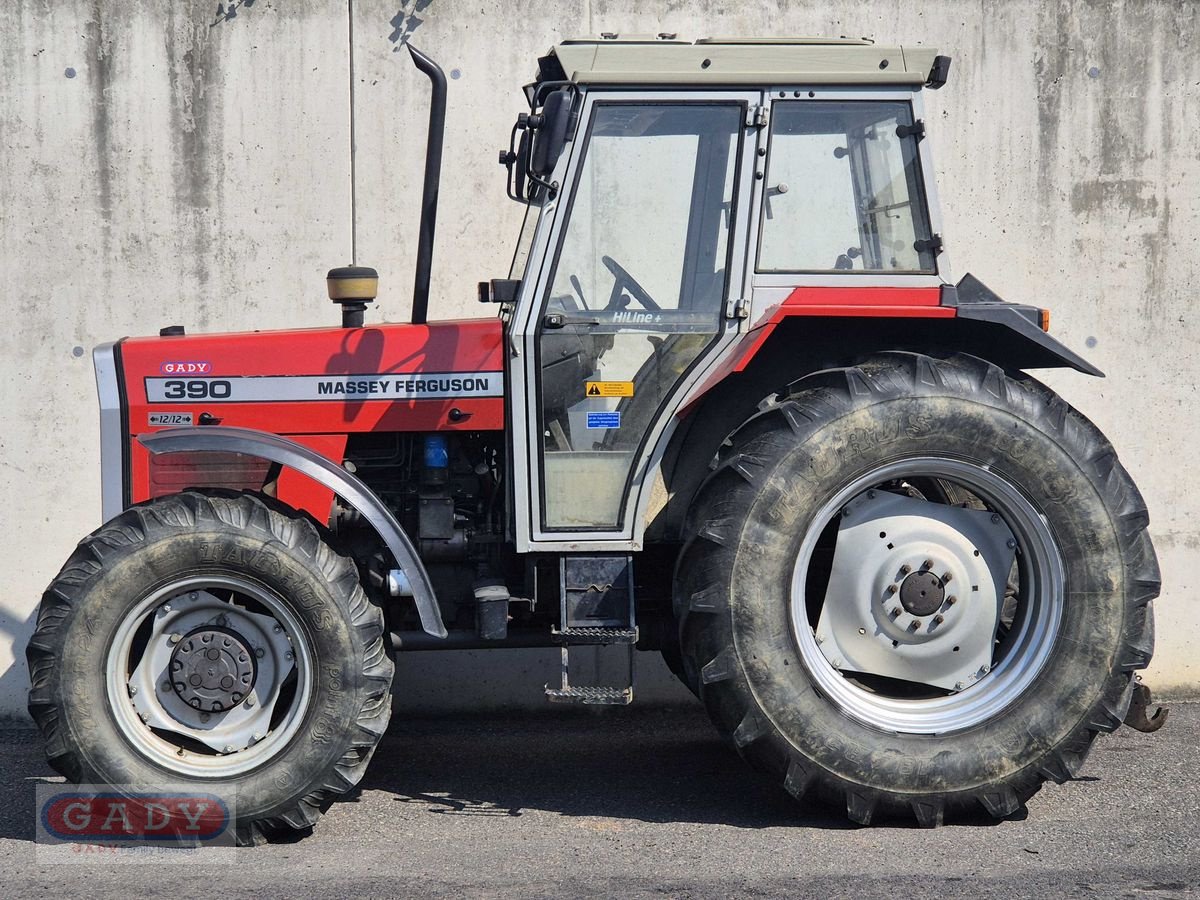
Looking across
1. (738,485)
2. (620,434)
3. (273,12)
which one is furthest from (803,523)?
(273,12)

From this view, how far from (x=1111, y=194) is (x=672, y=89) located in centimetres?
303

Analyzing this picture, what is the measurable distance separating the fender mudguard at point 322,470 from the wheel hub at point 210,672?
0.64 m

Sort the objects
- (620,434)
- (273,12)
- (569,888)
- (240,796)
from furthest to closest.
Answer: (273,12)
(620,434)
(240,796)
(569,888)

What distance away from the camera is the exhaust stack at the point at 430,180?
181 inches

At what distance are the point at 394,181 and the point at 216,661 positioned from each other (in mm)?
2888

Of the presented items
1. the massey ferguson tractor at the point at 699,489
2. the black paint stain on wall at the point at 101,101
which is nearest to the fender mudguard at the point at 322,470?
the massey ferguson tractor at the point at 699,489

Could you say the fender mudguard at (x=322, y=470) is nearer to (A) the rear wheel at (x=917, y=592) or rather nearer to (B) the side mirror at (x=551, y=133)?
(A) the rear wheel at (x=917, y=592)

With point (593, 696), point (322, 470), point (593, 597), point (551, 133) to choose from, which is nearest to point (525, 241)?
point (551, 133)

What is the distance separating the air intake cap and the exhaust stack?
20 cm

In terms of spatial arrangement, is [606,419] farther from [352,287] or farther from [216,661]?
[216,661]

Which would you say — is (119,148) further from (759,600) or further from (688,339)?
(759,600)

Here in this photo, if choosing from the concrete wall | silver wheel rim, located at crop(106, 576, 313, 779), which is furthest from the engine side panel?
the concrete wall

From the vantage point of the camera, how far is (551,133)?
4.50 m

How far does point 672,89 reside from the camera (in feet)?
15.3
